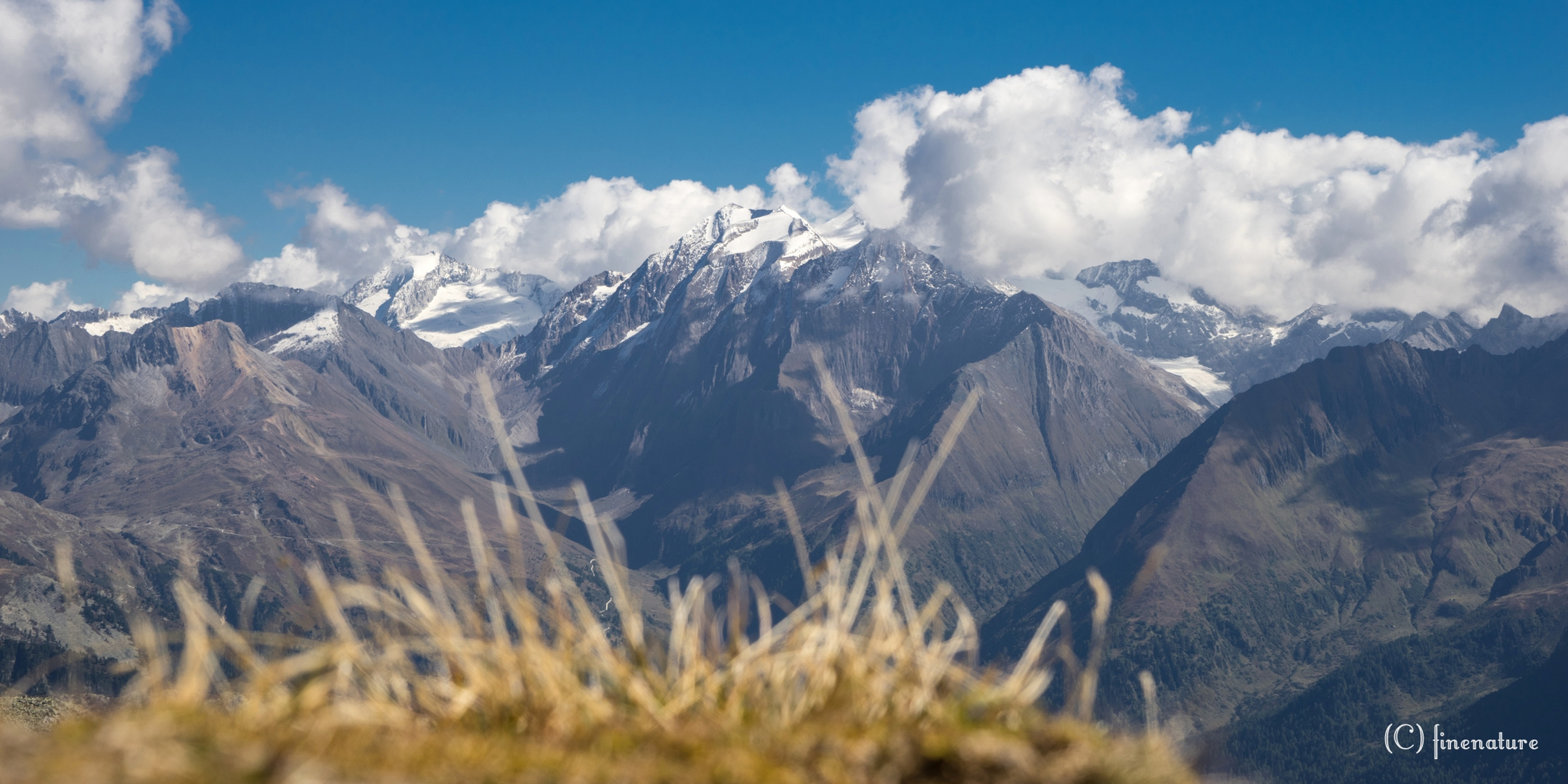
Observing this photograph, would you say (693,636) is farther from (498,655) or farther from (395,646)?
(395,646)

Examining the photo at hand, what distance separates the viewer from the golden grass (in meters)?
3.75

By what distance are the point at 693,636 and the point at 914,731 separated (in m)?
1.20

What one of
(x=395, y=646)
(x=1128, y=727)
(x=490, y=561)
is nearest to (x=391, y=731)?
(x=395, y=646)

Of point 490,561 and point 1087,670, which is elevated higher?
point 490,561

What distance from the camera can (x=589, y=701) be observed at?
14.9ft

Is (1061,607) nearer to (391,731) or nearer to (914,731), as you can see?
(914,731)

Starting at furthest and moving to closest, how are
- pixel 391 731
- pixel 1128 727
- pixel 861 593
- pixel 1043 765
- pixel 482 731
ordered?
pixel 861 593, pixel 1128 727, pixel 482 731, pixel 391 731, pixel 1043 765

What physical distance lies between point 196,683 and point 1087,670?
12.3 ft

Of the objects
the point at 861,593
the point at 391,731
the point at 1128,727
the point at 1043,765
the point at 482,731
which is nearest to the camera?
the point at 1043,765

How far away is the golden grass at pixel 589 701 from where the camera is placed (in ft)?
12.3

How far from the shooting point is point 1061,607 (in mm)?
4699

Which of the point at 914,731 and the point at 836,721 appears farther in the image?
the point at 836,721

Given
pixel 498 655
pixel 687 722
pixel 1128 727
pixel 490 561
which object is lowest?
pixel 1128 727

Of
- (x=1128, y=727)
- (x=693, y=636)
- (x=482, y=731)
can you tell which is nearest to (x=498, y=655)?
(x=482, y=731)
